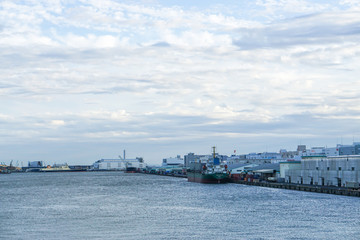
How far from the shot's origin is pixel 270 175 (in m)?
132

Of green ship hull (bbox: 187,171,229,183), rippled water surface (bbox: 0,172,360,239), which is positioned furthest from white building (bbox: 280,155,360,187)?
green ship hull (bbox: 187,171,229,183)

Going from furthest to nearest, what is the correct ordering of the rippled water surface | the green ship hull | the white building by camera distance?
the green ship hull < the white building < the rippled water surface

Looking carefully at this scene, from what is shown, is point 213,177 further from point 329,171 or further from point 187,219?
point 187,219

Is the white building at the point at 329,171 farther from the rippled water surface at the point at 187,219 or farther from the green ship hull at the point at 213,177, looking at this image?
the green ship hull at the point at 213,177

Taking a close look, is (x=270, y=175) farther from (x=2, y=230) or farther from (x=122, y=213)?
(x=2, y=230)

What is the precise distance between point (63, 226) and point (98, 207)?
17.9m

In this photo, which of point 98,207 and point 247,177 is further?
point 247,177

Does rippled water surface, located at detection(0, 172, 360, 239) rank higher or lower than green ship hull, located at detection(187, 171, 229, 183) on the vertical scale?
lower

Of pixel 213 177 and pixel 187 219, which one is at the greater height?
pixel 213 177

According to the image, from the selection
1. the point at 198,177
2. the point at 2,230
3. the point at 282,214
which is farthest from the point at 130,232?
the point at 198,177

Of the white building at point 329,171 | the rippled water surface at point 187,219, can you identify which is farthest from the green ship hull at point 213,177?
the rippled water surface at point 187,219

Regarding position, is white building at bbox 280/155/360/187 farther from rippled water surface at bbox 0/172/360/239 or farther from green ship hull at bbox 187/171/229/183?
green ship hull at bbox 187/171/229/183

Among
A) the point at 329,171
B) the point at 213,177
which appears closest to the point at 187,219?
the point at 329,171

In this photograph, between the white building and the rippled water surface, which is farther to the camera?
the white building
